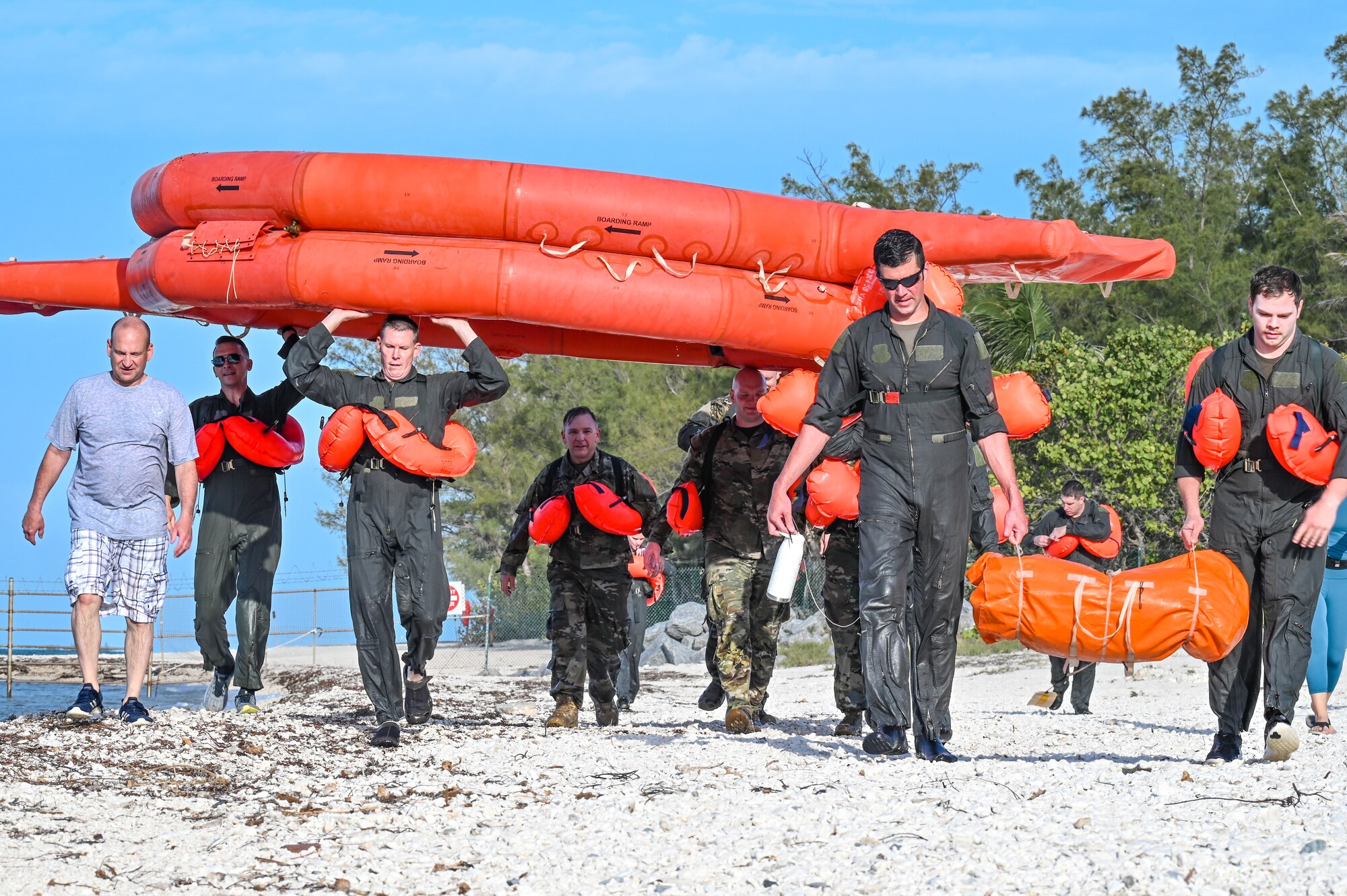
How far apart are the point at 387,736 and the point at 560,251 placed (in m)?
2.67

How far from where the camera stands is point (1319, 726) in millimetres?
7781

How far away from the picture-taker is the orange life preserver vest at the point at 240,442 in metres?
8.58

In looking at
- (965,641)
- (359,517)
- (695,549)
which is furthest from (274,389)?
(695,549)

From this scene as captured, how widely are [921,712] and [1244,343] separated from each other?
2067 millimetres

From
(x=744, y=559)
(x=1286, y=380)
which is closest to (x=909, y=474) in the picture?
(x=1286, y=380)

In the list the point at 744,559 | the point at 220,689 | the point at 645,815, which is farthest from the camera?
the point at 220,689

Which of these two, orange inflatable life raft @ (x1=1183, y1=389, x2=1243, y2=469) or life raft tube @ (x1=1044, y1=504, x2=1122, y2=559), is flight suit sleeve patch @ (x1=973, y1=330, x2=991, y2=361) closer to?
orange inflatable life raft @ (x1=1183, y1=389, x2=1243, y2=469)

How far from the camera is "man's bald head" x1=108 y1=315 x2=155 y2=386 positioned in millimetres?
7543

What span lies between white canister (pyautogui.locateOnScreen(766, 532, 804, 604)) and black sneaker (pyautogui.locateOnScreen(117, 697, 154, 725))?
11.2 feet

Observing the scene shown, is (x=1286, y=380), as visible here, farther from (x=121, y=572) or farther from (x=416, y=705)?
(x=121, y=572)

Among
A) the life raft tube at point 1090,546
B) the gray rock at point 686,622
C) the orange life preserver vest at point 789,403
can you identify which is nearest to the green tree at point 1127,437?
the gray rock at point 686,622

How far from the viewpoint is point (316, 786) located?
19.8 ft

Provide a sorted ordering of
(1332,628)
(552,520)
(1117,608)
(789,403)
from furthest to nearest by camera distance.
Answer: (552,520) → (1332,628) → (789,403) → (1117,608)

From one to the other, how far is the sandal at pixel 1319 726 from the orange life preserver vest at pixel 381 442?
4.70m
